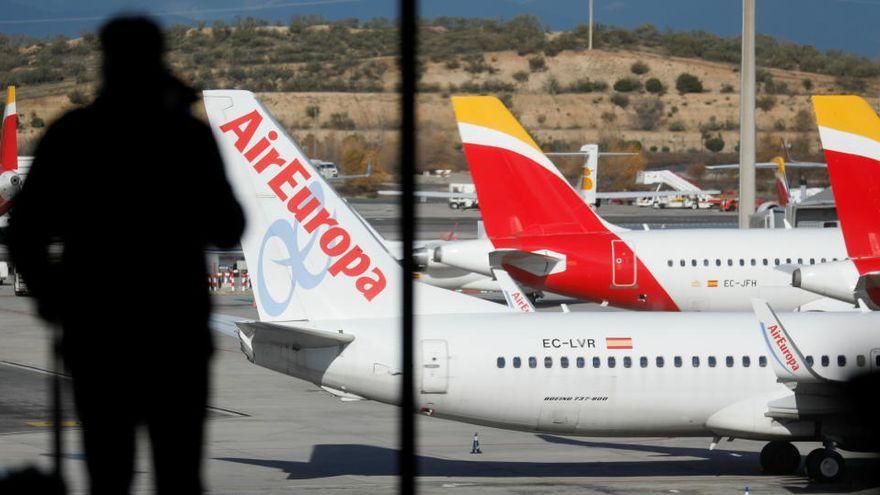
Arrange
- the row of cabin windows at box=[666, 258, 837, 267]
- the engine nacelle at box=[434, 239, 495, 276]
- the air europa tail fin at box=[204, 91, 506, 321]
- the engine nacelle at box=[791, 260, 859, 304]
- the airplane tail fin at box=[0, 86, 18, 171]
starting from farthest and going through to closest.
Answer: the airplane tail fin at box=[0, 86, 18, 171] < the engine nacelle at box=[434, 239, 495, 276] < the row of cabin windows at box=[666, 258, 837, 267] < the engine nacelle at box=[791, 260, 859, 304] < the air europa tail fin at box=[204, 91, 506, 321]

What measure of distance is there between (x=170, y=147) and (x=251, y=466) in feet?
58.8

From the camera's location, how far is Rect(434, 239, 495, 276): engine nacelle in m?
43.1

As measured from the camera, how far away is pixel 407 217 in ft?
19.1

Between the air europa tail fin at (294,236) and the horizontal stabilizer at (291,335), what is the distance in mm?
671

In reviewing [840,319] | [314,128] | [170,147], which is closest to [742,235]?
[840,319]

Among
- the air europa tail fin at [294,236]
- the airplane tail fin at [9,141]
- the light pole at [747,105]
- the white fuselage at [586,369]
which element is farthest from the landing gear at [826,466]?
the light pole at [747,105]

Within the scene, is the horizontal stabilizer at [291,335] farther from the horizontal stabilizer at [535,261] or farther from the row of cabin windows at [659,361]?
the horizontal stabilizer at [535,261]

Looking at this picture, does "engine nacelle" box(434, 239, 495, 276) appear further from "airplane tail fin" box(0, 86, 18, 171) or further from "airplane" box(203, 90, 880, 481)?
"airplane" box(203, 90, 880, 481)

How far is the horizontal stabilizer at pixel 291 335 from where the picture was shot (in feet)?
68.1

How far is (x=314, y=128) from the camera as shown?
349 feet

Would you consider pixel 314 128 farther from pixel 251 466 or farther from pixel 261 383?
pixel 251 466

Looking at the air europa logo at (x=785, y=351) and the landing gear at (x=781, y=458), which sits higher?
the air europa logo at (x=785, y=351)

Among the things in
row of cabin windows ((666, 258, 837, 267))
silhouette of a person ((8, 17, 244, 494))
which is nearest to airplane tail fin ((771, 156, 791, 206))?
row of cabin windows ((666, 258, 837, 267))

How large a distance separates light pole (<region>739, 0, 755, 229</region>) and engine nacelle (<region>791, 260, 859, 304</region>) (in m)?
20.3
